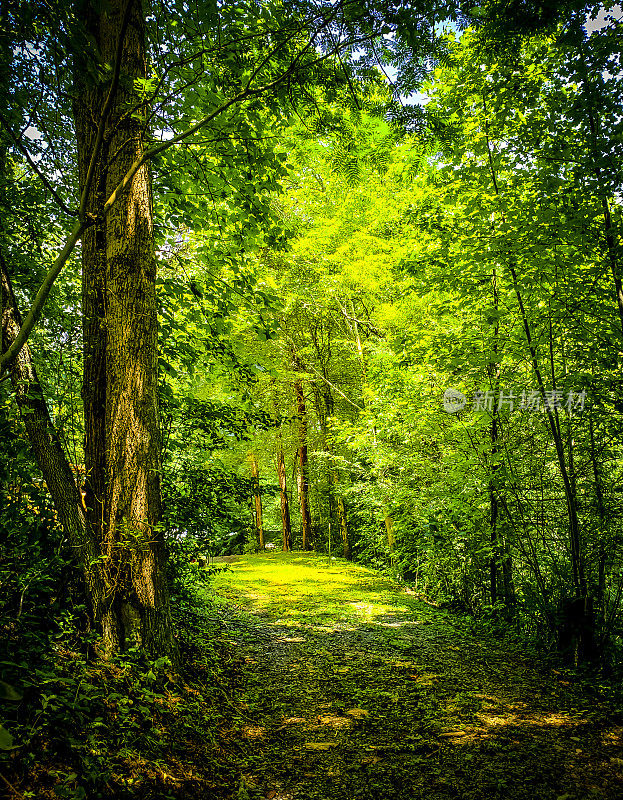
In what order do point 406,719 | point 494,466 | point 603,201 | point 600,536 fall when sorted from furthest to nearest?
point 494,466 < point 600,536 < point 603,201 < point 406,719

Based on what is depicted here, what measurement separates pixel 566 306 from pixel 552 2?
2625 mm

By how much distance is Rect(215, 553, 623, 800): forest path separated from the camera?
2.37m

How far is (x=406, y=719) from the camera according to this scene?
3.06m

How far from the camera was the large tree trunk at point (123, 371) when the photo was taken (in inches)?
106

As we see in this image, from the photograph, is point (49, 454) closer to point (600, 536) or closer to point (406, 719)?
point (406, 719)

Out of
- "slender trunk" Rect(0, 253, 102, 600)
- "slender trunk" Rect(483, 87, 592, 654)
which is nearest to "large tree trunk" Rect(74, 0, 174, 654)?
"slender trunk" Rect(0, 253, 102, 600)

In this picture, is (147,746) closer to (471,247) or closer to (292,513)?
(471,247)

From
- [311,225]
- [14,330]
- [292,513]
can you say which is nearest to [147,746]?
[14,330]

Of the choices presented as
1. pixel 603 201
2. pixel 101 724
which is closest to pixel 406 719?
pixel 101 724

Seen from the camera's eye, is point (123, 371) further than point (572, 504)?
No

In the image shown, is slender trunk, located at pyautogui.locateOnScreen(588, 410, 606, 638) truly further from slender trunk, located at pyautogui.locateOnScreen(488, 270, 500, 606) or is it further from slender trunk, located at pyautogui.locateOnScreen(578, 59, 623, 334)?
slender trunk, located at pyautogui.locateOnScreen(578, 59, 623, 334)

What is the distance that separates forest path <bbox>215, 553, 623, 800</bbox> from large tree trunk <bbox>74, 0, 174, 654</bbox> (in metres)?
1.08

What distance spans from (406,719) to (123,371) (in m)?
3.22

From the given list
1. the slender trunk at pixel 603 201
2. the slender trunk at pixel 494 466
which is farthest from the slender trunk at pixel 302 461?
the slender trunk at pixel 603 201
